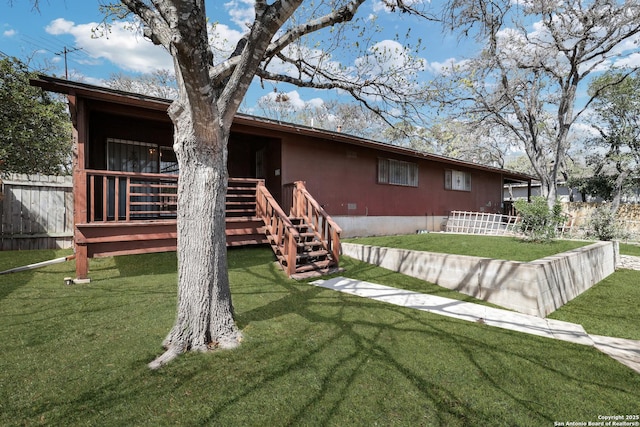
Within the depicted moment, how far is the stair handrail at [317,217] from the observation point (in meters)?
6.16

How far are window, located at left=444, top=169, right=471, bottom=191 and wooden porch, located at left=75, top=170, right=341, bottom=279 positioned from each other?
305 inches

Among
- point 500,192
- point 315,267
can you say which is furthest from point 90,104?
point 500,192

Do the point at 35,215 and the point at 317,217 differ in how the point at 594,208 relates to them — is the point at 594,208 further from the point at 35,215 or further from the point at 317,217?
the point at 35,215

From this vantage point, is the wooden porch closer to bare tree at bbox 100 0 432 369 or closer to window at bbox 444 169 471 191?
bare tree at bbox 100 0 432 369

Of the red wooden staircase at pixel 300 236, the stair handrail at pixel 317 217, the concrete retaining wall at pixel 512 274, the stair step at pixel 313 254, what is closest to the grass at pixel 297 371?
the concrete retaining wall at pixel 512 274

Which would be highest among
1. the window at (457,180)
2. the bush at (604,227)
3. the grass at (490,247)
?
the window at (457,180)

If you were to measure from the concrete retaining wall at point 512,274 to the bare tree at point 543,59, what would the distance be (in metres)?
6.30

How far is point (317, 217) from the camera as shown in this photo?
6.69m

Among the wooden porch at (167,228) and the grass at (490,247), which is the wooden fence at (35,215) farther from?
the grass at (490,247)

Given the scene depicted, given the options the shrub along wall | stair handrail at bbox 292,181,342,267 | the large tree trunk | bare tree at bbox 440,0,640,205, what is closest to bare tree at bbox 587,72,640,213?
the shrub along wall

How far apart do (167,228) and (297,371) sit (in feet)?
13.5

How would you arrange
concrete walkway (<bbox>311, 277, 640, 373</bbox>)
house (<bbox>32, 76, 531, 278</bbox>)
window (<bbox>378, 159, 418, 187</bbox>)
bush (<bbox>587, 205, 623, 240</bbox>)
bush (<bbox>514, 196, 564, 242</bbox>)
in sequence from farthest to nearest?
window (<bbox>378, 159, 418, 187</bbox>), bush (<bbox>587, 205, 623, 240</bbox>), bush (<bbox>514, 196, 564, 242</bbox>), house (<bbox>32, 76, 531, 278</bbox>), concrete walkway (<bbox>311, 277, 640, 373</bbox>)

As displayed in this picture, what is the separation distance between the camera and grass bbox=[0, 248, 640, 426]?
200 cm

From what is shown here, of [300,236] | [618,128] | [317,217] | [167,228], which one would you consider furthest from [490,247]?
[618,128]
